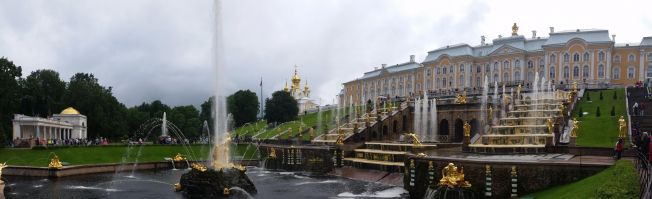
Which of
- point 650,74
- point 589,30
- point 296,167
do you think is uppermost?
point 589,30

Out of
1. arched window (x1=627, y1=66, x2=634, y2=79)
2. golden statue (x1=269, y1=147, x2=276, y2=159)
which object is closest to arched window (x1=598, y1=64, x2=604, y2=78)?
arched window (x1=627, y1=66, x2=634, y2=79)

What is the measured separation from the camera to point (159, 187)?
31.9m

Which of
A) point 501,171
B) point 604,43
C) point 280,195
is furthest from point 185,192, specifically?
point 604,43

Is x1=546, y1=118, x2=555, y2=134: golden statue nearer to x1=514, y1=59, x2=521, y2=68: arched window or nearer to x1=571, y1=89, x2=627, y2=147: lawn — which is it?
x1=571, y1=89, x2=627, y2=147: lawn

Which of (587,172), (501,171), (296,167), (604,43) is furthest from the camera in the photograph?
(604,43)

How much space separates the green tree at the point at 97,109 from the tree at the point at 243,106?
22.5 m

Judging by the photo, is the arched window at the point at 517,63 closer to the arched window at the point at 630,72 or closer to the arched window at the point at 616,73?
the arched window at the point at 616,73

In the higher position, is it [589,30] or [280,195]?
[589,30]

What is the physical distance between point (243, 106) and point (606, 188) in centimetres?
8475

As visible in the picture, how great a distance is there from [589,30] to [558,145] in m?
63.5

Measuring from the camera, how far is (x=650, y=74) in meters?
81.8

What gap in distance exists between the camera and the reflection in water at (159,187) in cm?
2825

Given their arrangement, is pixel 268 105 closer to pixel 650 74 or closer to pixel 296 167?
pixel 296 167

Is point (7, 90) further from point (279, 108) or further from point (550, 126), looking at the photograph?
point (550, 126)
